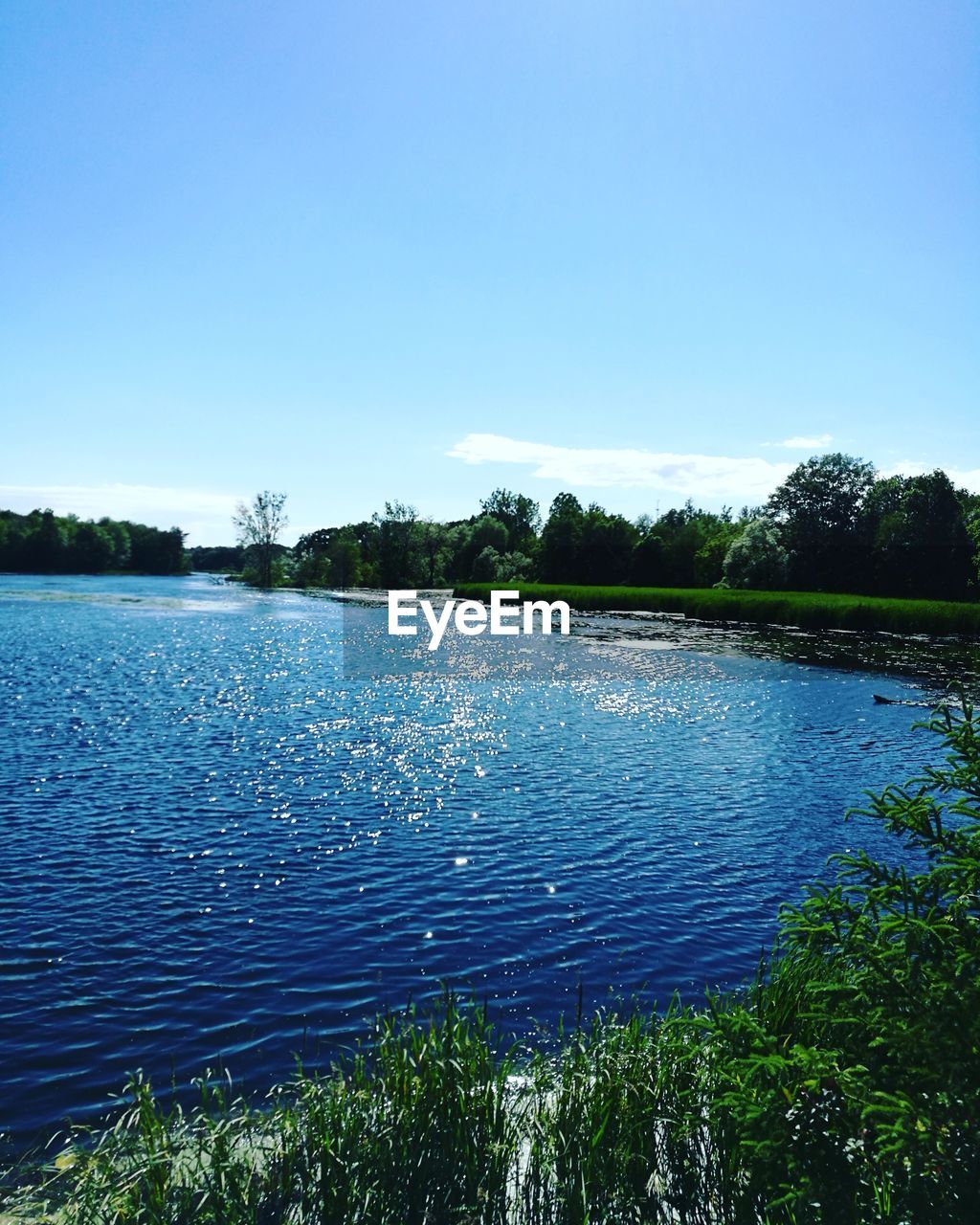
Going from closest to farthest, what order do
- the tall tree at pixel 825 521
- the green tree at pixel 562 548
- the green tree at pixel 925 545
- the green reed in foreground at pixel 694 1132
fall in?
the green reed in foreground at pixel 694 1132, the green tree at pixel 925 545, the tall tree at pixel 825 521, the green tree at pixel 562 548

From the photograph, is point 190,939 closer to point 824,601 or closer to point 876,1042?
point 876,1042

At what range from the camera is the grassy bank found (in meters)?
71.1

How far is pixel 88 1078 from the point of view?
1011 cm

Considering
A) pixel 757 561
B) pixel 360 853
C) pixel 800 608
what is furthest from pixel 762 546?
pixel 360 853

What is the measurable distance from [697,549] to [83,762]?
115 metres

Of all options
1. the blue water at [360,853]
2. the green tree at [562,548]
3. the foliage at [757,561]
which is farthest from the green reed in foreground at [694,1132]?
the green tree at [562,548]

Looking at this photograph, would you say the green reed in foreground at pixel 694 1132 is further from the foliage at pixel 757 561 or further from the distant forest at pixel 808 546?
the foliage at pixel 757 561

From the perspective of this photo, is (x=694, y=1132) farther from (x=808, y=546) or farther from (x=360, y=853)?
(x=808, y=546)

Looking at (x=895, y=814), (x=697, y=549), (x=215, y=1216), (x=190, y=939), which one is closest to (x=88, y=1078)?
(x=190, y=939)

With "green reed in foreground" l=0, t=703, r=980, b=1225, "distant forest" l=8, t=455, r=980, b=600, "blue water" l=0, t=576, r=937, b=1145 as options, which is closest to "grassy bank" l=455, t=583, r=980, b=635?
"distant forest" l=8, t=455, r=980, b=600

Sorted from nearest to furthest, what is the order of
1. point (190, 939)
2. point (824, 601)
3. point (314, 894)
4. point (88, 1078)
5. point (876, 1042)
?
point (876, 1042), point (88, 1078), point (190, 939), point (314, 894), point (824, 601)

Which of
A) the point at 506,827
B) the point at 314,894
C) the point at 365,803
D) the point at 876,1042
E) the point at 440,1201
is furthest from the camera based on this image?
the point at 365,803

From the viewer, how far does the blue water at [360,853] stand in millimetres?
11836

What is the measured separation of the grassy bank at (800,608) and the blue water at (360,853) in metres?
36.4
